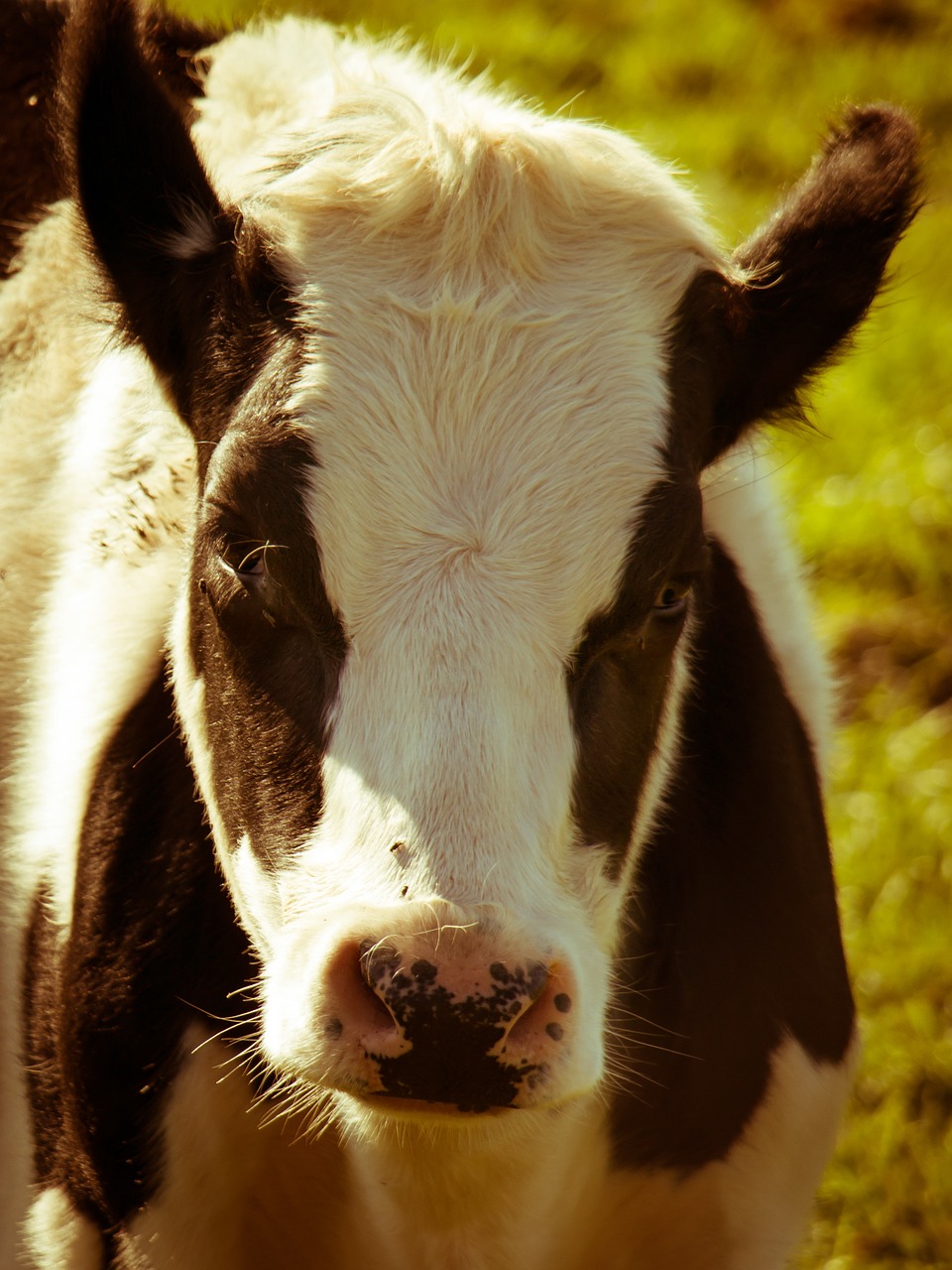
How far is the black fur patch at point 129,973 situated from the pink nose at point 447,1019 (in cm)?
71

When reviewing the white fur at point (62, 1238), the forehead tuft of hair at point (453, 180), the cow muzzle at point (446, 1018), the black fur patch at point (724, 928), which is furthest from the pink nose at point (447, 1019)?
the forehead tuft of hair at point (453, 180)

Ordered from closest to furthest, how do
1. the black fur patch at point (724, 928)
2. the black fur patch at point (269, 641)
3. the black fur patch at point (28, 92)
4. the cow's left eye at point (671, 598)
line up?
the black fur patch at point (269, 641), the cow's left eye at point (671, 598), the black fur patch at point (724, 928), the black fur patch at point (28, 92)

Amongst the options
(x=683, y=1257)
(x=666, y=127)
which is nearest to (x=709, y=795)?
(x=683, y=1257)

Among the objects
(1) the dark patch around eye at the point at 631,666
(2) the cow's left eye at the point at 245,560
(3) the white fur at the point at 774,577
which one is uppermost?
(1) the dark patch around eye at the point at 631,666

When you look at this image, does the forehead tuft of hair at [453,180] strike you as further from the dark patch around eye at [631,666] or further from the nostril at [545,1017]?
the nostril at [545,1017]

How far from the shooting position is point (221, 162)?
119 inches

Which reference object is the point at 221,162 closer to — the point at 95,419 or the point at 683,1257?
the point at 95,419

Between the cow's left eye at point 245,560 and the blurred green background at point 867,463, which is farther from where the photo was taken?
the blurred green background at point 867,463

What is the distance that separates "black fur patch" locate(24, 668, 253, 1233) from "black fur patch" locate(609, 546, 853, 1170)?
2.36 feet

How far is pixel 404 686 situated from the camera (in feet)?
7.04

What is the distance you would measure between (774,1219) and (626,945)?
0.56m

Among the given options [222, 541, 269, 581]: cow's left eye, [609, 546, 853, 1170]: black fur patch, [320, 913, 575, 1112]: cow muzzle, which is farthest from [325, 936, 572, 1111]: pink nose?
[609, 546, 853, 1170]: black fur patch

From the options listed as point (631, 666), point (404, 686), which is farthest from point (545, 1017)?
point (631, 666)

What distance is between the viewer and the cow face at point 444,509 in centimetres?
207
